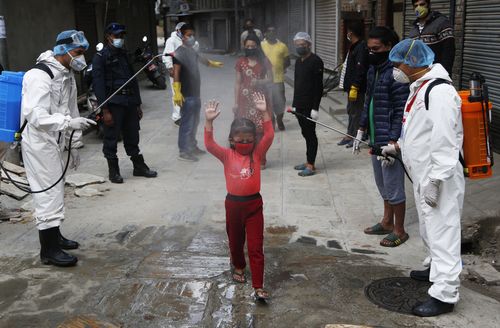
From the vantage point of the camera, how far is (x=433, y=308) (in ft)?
11.7

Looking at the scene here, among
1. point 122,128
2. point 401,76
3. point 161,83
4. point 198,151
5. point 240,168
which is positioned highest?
point 401,76

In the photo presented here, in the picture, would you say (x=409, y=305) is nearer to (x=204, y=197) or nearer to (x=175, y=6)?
(x=204, y=197)

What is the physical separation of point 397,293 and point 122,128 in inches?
167

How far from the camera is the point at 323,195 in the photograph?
20.4 ft

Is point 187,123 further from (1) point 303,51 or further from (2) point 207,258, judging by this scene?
(2) point 207,258

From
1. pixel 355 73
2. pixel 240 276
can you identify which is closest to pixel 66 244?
pixel 240 276

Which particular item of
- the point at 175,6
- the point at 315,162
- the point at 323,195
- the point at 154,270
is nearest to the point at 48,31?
the point at 175,6

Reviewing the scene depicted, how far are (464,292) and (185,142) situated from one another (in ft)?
15.8

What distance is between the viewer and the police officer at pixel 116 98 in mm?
6531

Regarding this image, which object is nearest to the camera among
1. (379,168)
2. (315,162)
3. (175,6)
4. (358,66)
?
(379,168)

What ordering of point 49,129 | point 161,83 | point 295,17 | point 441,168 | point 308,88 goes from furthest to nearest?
point 295,17, point 161,83, point 308,88, point 49,129, point 441,168

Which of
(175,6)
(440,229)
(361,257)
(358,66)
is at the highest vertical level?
(175,6)

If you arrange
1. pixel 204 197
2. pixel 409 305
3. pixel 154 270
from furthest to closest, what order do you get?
pixel 204 197, pixel 154 270, pixel 409 305

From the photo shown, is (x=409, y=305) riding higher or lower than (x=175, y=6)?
lower
